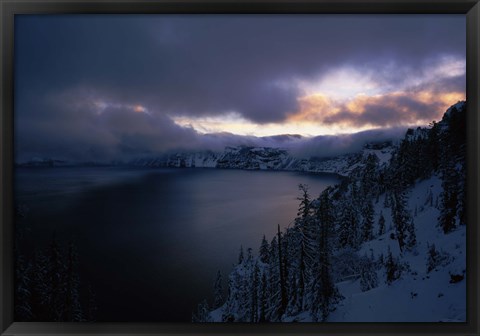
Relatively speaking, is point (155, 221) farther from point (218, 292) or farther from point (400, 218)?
point (400, 218)

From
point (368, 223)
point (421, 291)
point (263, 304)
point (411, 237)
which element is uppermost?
point (368, 223)

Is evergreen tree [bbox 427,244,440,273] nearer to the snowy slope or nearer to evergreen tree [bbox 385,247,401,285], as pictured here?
the snowy slope

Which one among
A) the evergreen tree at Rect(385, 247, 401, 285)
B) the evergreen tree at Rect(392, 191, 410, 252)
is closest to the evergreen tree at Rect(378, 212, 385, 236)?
the evergreen tree at Rect(392, 191, 410, 252)

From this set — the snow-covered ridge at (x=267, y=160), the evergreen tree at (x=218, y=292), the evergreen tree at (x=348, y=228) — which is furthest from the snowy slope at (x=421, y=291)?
the evergreen tree at (x=218, y=292)

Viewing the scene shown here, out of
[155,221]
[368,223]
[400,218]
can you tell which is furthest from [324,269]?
[155,221]

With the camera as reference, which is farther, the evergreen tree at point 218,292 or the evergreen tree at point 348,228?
the evergreen tree at point 348,228

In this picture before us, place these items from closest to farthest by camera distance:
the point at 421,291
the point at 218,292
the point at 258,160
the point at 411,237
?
1. the point at 421,291
2. the point at 411,237
3. the point at 218,292
4. the point at 258,160

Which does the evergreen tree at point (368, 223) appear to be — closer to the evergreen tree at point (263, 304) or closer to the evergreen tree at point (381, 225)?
the evergreen tree at point (381, 225)

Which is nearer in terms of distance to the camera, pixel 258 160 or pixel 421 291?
pixel 421 291
